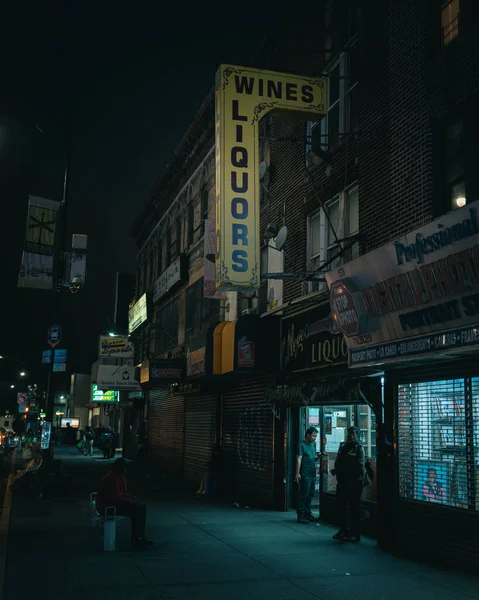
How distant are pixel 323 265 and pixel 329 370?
2178 mm

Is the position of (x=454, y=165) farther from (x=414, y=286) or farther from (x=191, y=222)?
(x=191, y=222)

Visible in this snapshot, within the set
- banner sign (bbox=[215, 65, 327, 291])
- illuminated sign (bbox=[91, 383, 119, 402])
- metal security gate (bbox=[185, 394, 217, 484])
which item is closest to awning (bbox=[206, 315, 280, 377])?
banner sign (bbox=[215, 65, 327, 291])

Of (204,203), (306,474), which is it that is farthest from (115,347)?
(306,474)

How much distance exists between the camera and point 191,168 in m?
26.8

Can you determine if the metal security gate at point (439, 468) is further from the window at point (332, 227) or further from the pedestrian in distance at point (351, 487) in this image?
the window at point (332, 227)

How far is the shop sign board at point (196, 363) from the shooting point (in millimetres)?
18772

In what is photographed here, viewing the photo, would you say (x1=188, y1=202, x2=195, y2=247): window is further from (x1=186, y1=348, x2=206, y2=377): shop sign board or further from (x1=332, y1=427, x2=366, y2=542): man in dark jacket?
(x1=332, y1=427, x2=366, y2=542): man in dark jacket

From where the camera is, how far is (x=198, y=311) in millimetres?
24453

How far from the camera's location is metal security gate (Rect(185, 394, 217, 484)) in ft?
72.3

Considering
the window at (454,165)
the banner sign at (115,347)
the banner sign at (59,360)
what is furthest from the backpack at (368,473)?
the banner sign at (115,347)

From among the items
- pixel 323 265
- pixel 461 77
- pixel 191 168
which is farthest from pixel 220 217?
pixel 191 168

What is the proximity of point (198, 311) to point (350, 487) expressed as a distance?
13387 mm

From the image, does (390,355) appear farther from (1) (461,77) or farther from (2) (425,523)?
(1) (461,77)

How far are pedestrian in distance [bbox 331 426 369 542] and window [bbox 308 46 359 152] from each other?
617cm
